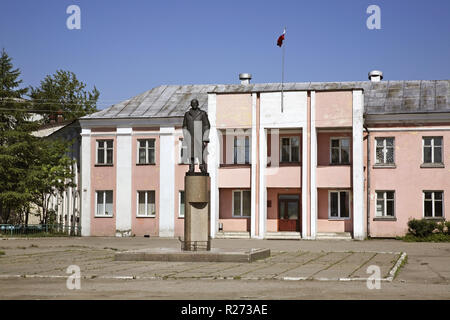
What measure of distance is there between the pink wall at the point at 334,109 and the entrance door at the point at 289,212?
4.84 metres

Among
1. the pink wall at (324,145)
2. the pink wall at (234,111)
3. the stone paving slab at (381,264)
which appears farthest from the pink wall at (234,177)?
the stone paving slab at (381,264)

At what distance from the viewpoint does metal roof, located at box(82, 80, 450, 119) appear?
130ft

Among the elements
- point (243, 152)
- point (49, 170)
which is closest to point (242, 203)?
point (243, 152)

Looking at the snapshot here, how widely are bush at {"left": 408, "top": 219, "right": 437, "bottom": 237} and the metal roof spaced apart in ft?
18.9

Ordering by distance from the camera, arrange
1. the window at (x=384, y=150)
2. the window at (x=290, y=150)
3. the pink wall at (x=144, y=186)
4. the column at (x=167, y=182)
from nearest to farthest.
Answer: the window at (x=384, y=150) → the window at (x=290, y=150) → the column at (x=167, y=182) → the pink wall at (x=144, y=186)

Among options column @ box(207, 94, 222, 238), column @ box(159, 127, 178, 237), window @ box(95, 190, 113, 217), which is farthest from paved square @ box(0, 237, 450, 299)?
window @ box(95, 190, 113, 217)

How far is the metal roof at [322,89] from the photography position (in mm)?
39500

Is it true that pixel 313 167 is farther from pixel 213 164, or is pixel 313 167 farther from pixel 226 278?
pixel 226 278

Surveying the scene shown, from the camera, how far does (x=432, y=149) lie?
1492 inches

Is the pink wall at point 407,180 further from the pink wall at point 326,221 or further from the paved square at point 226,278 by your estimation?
the paved square at point 226,278

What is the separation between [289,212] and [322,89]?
24.2 feet

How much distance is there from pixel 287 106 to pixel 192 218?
1868 centimetres

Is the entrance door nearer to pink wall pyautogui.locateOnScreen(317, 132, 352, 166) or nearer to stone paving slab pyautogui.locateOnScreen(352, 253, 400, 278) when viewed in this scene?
pink wall pyautogui.locateOnScreen(317, 132, 352, 166)
